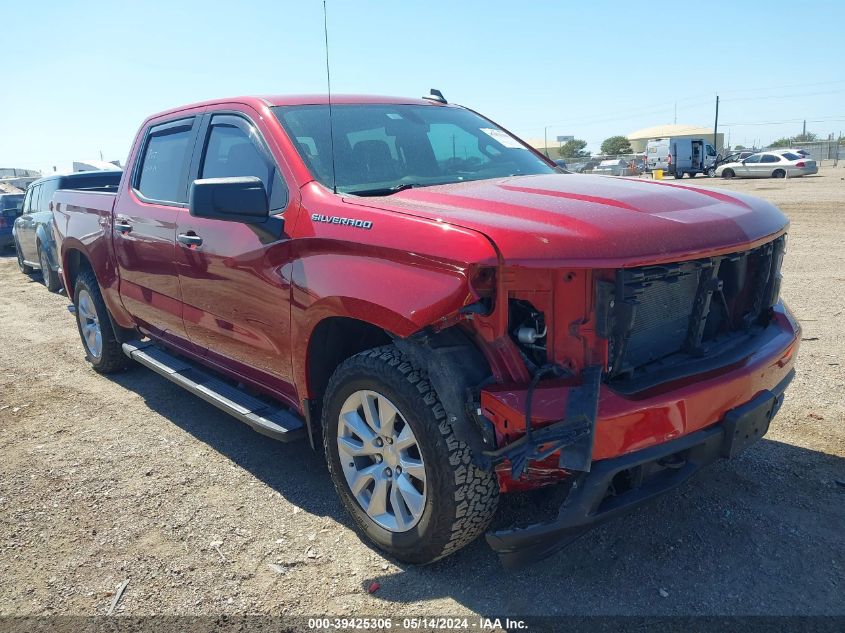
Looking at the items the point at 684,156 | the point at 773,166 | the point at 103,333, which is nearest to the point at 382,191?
the point at 103,333

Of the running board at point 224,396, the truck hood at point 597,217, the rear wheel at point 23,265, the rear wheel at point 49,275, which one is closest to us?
the truck hood at point 597,217

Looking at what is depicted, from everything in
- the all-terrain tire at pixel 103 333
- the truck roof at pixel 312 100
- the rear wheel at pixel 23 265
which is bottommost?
the rear wheel at pixel 23 265

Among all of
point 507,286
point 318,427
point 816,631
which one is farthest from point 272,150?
point 816,631

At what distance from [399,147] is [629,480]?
2137mm

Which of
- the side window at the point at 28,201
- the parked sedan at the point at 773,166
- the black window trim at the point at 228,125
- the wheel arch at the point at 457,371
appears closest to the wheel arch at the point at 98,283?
the black window trim at the point at 228,125

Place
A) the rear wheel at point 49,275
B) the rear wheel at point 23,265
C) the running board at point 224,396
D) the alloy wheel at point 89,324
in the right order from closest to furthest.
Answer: the running board at point 224,396, the alloy wheel at point 89,324, the rear wheel at point 49,275, the rear wheel at point 23,265

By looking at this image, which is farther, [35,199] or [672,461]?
[35,199]

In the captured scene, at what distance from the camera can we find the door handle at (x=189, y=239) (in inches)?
149

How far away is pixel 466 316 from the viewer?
7.91ft

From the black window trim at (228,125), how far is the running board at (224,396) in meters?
1.06

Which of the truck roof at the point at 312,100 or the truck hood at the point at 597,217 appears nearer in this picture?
the truck hood at the point at 597,217

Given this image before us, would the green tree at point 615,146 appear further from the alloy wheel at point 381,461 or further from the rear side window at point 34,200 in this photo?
the alloy wheel at point 381,461

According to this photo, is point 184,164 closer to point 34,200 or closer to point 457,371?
point 457,371

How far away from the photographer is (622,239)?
227 cm
